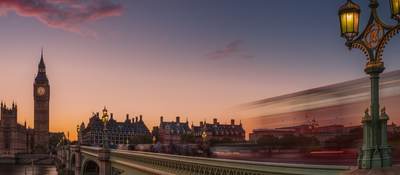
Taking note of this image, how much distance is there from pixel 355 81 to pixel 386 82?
1.90m

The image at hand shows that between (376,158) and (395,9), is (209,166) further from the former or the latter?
(395,9)

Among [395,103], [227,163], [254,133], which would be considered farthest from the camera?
[254,133]

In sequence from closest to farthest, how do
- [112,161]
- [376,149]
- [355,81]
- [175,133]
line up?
[376,149]
[355,81]
[112,161]
[175,133]

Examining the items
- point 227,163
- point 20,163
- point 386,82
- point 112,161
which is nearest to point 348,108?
point 386,82

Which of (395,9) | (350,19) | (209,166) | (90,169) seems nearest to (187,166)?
(209,166)

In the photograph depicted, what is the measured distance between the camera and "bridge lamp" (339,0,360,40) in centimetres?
932

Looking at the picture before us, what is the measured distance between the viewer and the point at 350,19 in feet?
30.7

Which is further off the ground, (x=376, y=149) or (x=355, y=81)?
(x=355, y=81)

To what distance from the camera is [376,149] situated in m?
8.62

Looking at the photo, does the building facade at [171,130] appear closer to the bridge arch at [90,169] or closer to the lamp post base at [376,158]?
the bridge arch at [90,169]

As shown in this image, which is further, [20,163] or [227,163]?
[20,163]

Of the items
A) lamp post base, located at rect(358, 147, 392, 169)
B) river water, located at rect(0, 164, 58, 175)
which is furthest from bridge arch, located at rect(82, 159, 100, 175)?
lamp post base, located at rect(358, 147, 392, 169)

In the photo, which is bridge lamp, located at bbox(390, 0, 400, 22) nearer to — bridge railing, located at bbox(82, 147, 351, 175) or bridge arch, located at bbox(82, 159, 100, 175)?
bridge railing, located at bbox(82, 147, 351, 175)

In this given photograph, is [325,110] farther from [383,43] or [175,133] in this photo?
[175,133]
